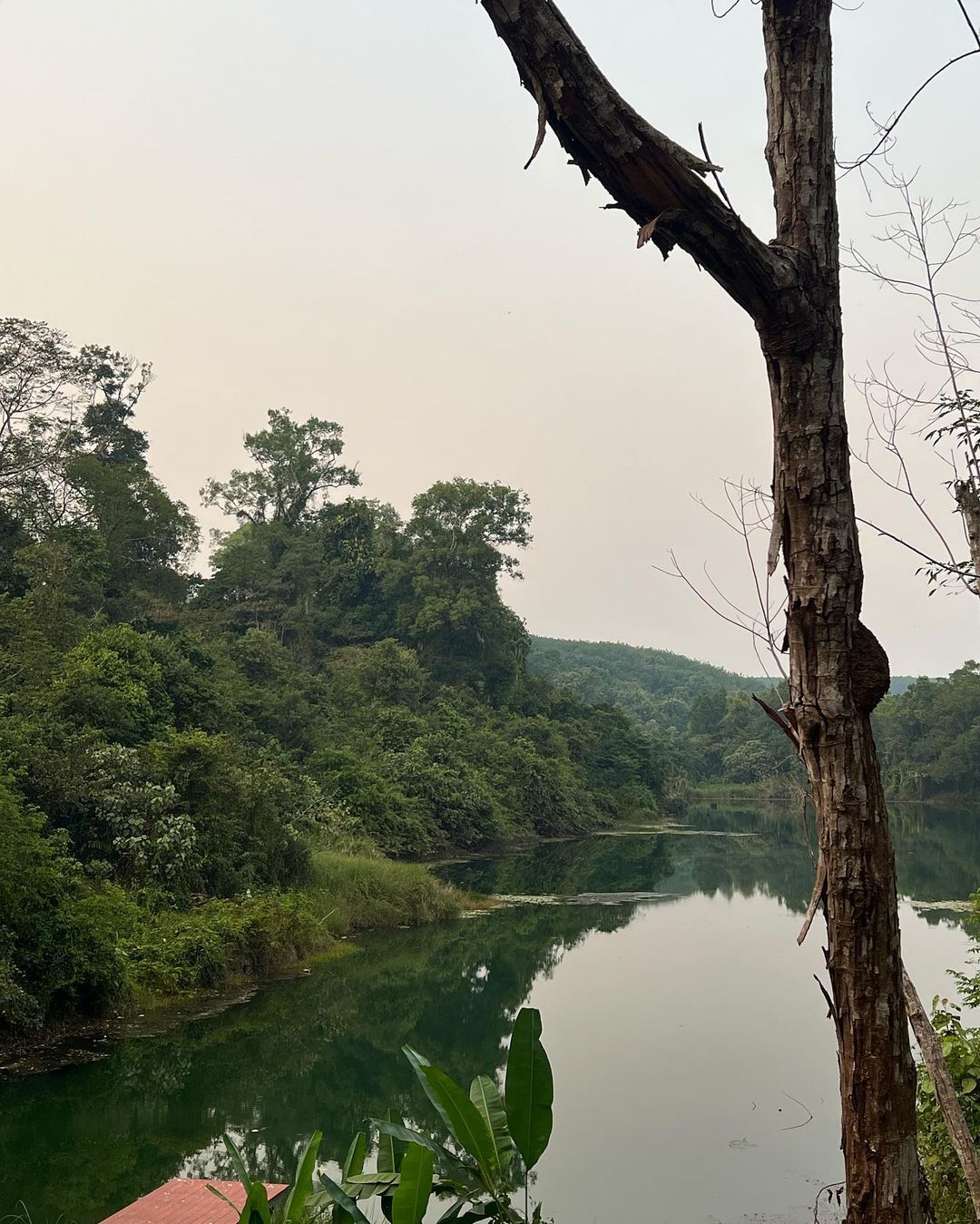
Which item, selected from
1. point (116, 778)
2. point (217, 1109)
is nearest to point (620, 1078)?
point (217, 1109)

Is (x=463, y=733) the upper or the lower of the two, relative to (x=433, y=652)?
lower

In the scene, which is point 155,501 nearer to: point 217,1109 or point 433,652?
point 433,652

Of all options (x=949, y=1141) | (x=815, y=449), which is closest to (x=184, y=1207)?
(x=949, y=1141)

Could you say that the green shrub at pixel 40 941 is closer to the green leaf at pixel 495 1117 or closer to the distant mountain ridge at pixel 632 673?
the green leaf at pixel 495 1117

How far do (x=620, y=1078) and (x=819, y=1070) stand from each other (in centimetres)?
142

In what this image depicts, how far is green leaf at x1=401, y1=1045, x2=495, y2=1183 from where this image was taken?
168 centimetres

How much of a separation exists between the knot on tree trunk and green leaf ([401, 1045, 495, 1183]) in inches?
34.6

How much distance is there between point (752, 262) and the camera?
4.62 ft

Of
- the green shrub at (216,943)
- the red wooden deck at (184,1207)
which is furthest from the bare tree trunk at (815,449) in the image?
the green shrub at (216,943)

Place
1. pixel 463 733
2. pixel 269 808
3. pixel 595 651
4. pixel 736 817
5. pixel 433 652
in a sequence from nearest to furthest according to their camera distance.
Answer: pixel 269 808
pixel 463 733
pixel 433 652
pixel 736 817
pixel 595 651

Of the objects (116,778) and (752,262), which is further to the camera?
(116,778)

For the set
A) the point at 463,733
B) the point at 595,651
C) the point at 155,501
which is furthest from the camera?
the point at 595,651

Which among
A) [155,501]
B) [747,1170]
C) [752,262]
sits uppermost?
[155,501]

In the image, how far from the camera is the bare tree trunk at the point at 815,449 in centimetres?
133
